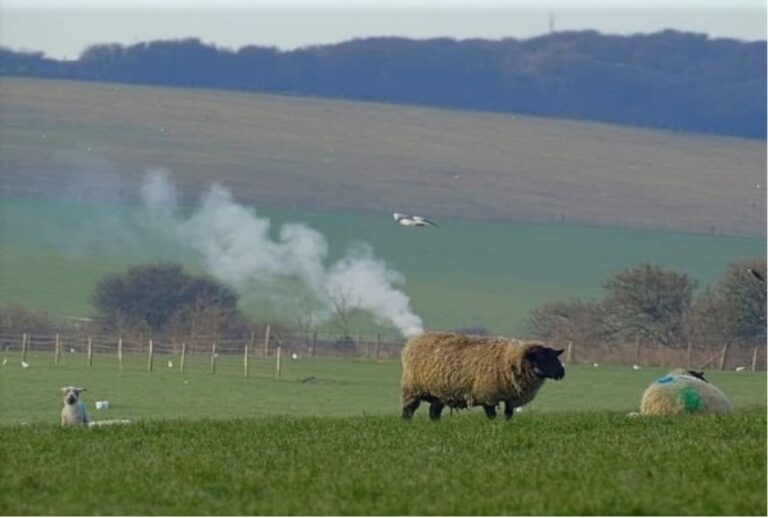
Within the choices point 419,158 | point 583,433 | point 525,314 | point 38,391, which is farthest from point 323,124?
point 583,433

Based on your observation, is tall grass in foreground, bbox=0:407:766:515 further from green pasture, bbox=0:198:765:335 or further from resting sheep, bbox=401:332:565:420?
green pasture, bbox=0:198:765:335

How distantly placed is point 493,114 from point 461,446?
123330 mm

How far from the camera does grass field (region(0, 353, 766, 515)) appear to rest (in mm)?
13078

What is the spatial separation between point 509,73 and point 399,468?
140 metres

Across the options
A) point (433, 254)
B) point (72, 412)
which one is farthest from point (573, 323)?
point (72, 412)

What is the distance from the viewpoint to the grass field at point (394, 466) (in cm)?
1308

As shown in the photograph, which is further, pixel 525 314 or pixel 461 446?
pixel 525 314

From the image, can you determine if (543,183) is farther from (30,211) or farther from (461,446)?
(461,446)

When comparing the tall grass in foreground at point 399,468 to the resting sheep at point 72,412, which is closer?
the tall grass in foreground at point 399,468

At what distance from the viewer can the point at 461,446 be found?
16.9 m

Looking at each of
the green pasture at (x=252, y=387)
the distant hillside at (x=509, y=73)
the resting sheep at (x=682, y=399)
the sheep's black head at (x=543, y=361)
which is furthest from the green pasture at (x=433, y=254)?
the resting sheep at (x=682, y=399)

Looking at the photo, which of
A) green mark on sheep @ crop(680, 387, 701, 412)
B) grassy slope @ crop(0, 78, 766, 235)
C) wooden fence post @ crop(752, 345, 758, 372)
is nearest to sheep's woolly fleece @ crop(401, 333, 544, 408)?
green mark on sheep @ crop(680, 387, 701, 412)

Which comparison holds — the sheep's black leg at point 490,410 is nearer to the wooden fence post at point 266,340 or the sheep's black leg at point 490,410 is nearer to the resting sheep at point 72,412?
the resting sheep at point 72,412

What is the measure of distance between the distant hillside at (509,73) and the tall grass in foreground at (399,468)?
12485 centimetres
